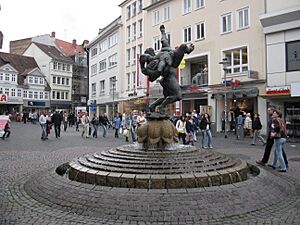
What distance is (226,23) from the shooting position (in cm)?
2770

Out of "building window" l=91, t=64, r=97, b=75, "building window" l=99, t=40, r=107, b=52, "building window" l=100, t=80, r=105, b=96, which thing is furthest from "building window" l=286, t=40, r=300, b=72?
"building window" l=91, t=64, r=97, b=75

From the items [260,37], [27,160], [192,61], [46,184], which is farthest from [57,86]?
[46,184]

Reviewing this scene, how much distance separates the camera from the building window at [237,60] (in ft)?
85.8

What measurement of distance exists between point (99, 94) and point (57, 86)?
18710 mm

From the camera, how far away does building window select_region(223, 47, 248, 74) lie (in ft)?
85.8

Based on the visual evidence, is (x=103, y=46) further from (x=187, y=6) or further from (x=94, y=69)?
(x=187, y=6)

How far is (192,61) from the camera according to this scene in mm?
32406

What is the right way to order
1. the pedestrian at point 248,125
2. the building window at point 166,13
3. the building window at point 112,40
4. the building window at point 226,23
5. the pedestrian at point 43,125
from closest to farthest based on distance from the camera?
1. the pedestrian at point 43,125
2. the pedestrian at point 248,125
3. the building window at point 226,23
4. the building window at point 166,13
5. the building window at point 112,40

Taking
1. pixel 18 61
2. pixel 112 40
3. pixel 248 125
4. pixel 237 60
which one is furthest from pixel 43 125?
pixel 18 61

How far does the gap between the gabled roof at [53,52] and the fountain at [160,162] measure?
5966 cm

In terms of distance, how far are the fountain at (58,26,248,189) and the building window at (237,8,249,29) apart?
63.3 ft

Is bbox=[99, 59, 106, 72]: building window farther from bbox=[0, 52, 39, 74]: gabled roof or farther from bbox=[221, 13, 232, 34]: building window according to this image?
bbox=[221, 13, 232, 34]: building window

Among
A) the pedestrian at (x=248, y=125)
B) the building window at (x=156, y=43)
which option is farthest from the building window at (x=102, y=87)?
the pedestrian at (x=248, y=125)

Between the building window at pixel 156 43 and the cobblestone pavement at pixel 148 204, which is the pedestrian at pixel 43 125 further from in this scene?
the building window at pixel 156 43
